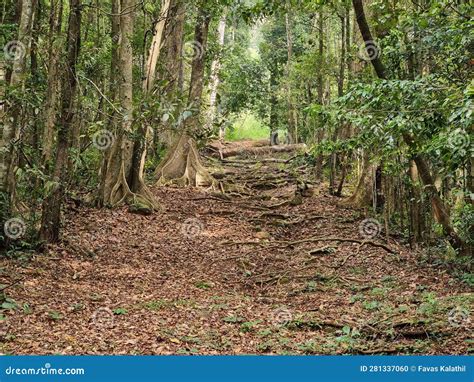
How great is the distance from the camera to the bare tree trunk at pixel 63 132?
9414 millimetres

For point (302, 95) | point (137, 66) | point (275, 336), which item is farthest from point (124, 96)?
point (302, 95)

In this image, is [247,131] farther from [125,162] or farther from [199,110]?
[199,110]

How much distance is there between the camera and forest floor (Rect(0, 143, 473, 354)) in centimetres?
628

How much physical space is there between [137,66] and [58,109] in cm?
952

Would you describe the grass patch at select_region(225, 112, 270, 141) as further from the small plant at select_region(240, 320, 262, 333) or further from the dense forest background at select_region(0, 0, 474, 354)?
the small plant at select_region(240, 320, 262, 333)

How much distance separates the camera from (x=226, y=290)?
920 cm

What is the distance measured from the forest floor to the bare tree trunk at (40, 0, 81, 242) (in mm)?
426

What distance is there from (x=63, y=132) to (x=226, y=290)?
157 inches

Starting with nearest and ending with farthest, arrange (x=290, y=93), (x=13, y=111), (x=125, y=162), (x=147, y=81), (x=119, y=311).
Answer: (x=119, y=311)
(x=13, y=111)
(x=125, y=162)
(x=147, y=81)
(x=290, y=93)

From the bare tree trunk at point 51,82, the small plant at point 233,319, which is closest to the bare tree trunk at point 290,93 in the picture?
the bare tree trunk at point 51,82

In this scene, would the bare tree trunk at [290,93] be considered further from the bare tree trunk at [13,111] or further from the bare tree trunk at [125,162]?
the bare tree trunk at [13,111]

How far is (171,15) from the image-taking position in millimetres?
15344

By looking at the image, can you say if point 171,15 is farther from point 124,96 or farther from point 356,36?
point 356,36

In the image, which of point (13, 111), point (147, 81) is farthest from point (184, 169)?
point (13, 111)
